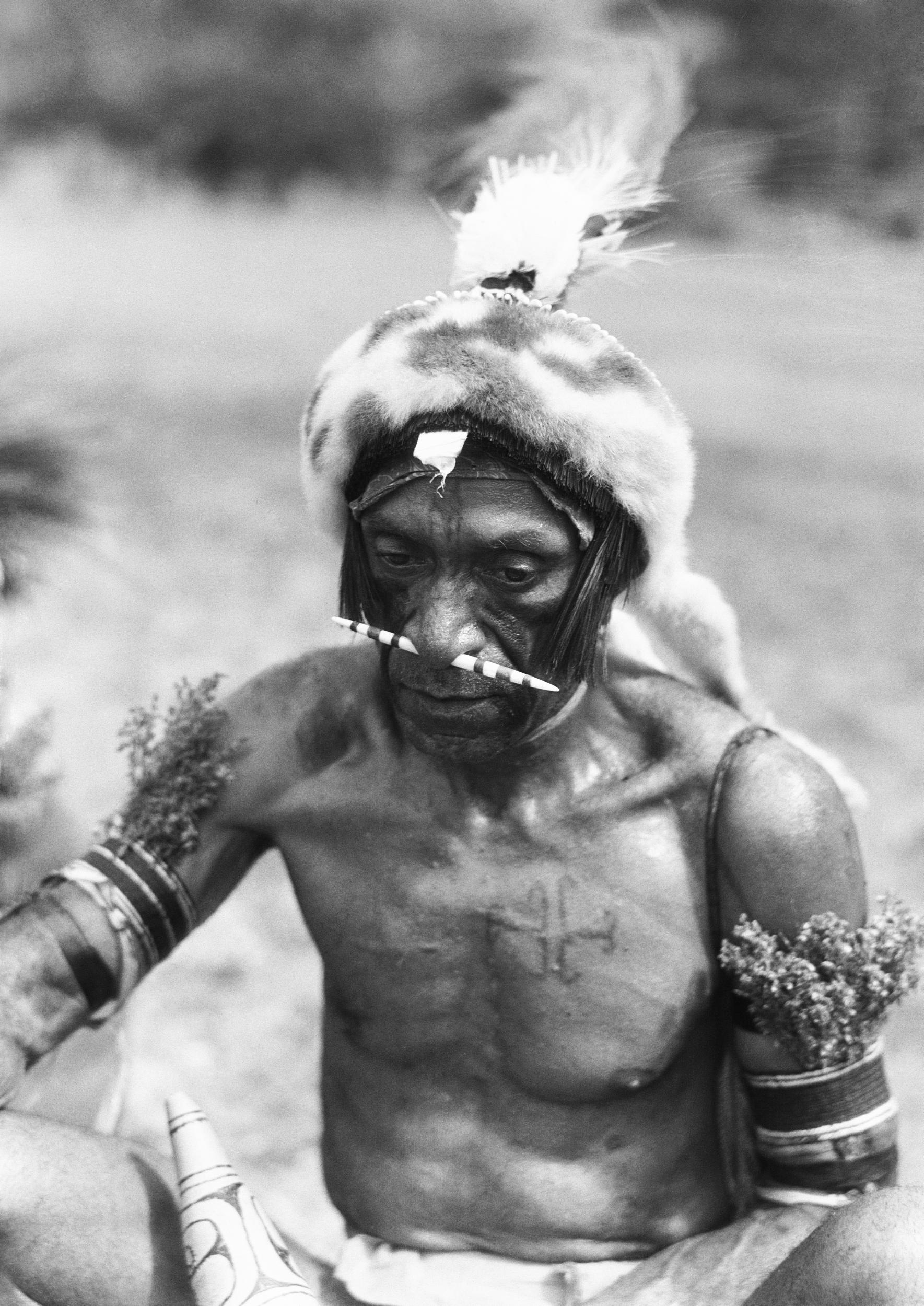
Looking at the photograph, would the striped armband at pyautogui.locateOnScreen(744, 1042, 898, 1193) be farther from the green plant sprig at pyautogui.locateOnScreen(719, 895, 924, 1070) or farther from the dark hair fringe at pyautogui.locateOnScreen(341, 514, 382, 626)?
the dark hair fringe at pyautogui.locateOnScreen(341, 514, 382, 626)

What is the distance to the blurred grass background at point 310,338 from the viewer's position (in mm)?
3559

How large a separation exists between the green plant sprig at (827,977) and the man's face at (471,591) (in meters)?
0.53

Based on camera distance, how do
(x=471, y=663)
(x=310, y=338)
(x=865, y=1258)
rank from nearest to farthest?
1. (x=865, y=1258)
2. (x=471, y=663)
3. (x=310, y=338)

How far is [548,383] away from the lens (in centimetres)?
259

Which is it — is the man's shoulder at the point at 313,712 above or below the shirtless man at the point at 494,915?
above

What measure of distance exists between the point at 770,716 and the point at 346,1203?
117 cm

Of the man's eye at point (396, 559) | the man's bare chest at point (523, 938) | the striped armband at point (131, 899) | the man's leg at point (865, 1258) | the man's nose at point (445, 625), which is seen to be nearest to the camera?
the man's leg at point (865, 1258)

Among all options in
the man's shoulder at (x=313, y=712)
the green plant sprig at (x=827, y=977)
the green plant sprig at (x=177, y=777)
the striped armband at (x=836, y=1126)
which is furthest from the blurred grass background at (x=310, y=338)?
the striped armband at (x=836, y=1126)

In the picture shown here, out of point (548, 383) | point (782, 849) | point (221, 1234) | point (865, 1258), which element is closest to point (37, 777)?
point (221, 1234)

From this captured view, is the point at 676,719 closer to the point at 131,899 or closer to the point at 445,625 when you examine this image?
the point at 445,625

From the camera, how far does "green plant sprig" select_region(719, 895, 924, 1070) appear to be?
2645mm

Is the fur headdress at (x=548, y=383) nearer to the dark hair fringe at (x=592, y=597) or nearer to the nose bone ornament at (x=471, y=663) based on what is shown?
the dark hair fringe at (x=592, y=597)

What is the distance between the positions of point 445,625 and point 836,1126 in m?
1.02

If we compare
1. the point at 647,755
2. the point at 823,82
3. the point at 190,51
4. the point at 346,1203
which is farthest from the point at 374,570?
the point at 190,51
